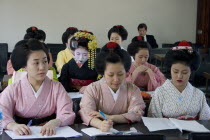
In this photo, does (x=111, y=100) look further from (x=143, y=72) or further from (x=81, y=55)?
(x=143, y=72)

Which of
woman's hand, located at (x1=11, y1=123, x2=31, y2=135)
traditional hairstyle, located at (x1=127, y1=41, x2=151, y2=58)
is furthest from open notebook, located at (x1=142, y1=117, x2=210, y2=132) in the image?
traditional hairstyle, located at (x1=127, y1=41, x2=151, y2=58)

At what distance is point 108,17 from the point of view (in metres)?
7.83

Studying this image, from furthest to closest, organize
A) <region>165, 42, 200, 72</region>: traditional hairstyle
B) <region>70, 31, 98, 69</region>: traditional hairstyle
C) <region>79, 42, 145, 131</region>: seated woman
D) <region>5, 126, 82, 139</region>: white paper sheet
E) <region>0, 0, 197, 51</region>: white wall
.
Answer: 1. <region>0, 0, 197, 51</region>: white wall
2. <region>70, 31, 98, 69</region>: traditional hairstyle
3. <region>165, 42, 200, 72</region>: traditional hairstyle
4. <region>79, 42, 145, 131</region>: seated woman
5. <region>5, 126, 82, 139</region>: white paper sheet

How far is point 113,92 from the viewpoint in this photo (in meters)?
2.44

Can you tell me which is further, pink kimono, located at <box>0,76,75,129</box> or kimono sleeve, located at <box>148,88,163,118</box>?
kimono sleeve, located at <box>148,88,163,118</box>

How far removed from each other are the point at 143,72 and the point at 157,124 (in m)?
1.61

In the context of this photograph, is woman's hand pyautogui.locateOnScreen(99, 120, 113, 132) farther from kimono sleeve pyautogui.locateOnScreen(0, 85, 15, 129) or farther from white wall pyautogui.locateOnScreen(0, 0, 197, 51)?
white wall pyautogui.locateOnScreen(0, 0, 197, 51)

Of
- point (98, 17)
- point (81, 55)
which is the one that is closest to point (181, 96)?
point (81, 55)

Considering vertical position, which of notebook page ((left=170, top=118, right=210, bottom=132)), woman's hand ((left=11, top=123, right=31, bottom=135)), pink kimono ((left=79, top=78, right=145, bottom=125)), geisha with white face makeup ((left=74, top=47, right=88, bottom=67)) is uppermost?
geisha with white face makeup ((left=74, top=47, right=88, bottom=67))

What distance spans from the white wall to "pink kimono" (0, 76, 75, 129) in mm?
5386

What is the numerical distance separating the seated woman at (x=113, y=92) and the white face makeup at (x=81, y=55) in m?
0.98

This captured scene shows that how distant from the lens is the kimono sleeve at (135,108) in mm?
2260

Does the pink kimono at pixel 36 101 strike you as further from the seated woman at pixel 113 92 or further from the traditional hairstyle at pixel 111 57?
the traditional hairstyle at pixel 111 57

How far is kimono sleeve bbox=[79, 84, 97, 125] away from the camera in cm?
223
